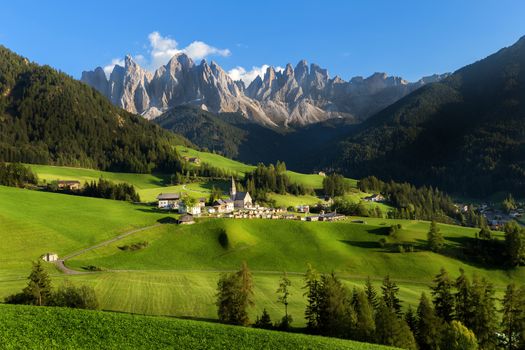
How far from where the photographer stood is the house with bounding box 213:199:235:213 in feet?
516

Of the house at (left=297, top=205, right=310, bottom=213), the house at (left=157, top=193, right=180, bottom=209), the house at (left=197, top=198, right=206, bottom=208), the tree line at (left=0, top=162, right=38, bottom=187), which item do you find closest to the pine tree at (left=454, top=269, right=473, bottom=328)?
the house at (left=197, top=198, right=206, bottom=208)

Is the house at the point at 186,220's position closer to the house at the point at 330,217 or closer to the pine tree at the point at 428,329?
the house at the point at 330,217

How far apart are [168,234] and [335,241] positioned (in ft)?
172

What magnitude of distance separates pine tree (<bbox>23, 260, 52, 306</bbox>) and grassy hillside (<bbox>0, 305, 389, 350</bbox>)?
22342mm

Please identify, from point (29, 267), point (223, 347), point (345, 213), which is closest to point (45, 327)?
point (223, 347)

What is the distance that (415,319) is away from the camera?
2334 inches

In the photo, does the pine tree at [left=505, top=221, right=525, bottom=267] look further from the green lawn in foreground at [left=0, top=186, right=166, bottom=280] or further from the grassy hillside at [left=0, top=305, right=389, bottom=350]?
the green lawn in foreground at [left=0, top=186, right=166, bottom=280]

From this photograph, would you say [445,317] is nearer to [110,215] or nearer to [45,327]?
[45,327]

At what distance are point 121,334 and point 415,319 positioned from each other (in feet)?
145

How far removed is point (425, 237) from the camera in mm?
126438

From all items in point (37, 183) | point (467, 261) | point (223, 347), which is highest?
point (37, 183)

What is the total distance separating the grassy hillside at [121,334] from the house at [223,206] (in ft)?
385

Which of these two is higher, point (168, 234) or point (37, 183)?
point (37, 183)

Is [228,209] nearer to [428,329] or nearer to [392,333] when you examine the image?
[428,329]
